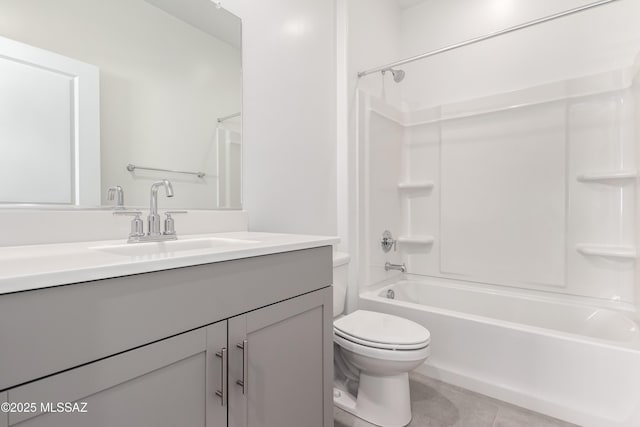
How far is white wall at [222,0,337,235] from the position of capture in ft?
5.11

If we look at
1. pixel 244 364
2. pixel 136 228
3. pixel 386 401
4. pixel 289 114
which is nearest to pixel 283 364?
pixel 244 364

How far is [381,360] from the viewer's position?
1.35m

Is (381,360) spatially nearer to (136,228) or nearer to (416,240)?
(136,228)

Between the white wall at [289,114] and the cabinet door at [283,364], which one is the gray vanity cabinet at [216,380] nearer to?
the cabinet door at [283,364]

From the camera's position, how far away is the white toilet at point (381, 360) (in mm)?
1345

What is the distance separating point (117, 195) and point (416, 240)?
2.08 m

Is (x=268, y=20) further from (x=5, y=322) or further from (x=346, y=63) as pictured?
(x=5, y=322)

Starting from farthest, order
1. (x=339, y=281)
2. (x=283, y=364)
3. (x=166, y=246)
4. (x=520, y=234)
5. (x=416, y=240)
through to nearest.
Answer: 1. (x=416, y=240)
2. (x=520, y=234)
3. (x=339, y=281)
4. (x=166, y=246)
5. (x=283, y=364)

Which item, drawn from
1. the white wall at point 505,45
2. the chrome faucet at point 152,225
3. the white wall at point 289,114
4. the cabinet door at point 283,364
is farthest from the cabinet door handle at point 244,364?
the white wall at point 505,45

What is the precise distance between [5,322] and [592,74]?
114 inches

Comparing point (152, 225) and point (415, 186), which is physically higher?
point (415, 186)

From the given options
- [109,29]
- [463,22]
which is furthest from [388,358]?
[463,22]

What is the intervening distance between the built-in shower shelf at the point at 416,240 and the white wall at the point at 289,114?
2.59 ft

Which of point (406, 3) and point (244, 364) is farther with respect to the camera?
point (406, 3)
